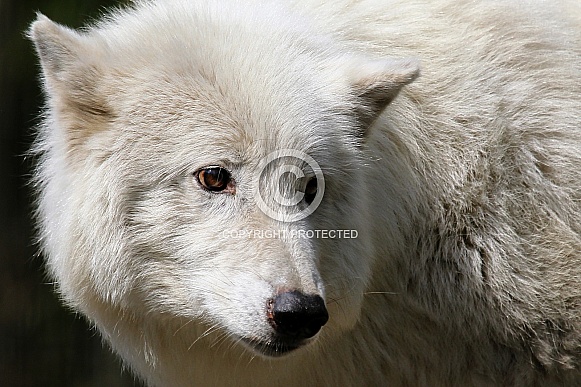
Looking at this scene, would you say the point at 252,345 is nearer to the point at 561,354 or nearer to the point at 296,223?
the point at 296,223

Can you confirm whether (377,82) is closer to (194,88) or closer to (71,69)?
(194,88)

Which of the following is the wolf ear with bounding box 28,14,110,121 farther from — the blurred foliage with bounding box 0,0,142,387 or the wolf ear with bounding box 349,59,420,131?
the blurred foliage with bounding box 0,0,142,387

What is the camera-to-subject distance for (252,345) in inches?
157

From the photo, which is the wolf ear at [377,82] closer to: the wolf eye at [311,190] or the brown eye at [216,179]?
the wolf eye at [311,190]

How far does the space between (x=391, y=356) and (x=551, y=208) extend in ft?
3.79

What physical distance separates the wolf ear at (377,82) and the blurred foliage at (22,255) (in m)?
4.14

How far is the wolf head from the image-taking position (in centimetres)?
402

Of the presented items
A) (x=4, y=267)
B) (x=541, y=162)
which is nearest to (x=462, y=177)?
(x=541, y=162)

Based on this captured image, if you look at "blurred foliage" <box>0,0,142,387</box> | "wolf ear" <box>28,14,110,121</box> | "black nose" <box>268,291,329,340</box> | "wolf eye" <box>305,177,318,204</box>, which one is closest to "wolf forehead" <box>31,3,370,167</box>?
"wolf ear" <box>28,14,110,121</box>

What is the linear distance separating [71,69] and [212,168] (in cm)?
84

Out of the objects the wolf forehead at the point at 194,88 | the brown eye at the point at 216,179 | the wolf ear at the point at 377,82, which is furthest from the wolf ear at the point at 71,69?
the wolf ear at the point at 377,82

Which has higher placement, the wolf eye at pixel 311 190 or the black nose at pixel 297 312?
the wolf eye at pixel 311 190

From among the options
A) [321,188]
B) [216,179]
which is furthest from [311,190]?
[216,179]

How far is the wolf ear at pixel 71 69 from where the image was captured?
4168mm
